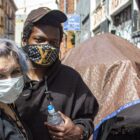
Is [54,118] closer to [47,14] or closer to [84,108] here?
[84,108]

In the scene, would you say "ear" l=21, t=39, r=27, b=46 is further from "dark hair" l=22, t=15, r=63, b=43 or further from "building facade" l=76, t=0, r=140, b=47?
"building facade" l=76, t=0, r=140, b=47

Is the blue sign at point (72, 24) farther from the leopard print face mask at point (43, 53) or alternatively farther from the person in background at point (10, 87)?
the person in background at point (10, 87)

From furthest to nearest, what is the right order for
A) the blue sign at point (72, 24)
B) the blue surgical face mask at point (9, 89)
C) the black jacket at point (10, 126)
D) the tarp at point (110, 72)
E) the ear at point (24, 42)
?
the blue sign at point (72, 24) < the tarp at point (110, 72) < the ear at point (24, 42) < the blue surgical face mask at point (9, 89) < the black jacket at point (10, 126)

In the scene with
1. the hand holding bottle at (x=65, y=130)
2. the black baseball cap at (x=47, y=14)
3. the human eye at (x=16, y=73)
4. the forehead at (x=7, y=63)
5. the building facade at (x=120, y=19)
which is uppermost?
the building facade at (x=120, y=19)

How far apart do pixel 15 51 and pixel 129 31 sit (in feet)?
45.9

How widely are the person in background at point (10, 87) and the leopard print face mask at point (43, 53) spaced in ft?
1.32

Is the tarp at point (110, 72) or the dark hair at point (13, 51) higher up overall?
the dark hair at point (13, 51)

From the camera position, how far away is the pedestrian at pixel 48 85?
3.01 metres

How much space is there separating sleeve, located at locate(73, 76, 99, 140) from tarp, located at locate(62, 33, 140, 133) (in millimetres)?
1314

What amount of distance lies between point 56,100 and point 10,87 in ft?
1.84

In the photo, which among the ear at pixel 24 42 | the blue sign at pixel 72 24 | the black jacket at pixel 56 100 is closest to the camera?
the black jacket at pixel 56 100

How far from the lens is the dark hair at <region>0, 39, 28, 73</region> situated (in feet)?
8.40

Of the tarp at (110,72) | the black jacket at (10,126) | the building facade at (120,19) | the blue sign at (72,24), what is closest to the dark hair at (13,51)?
the black jacket at (10,126)

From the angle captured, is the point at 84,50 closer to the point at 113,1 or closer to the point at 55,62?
the point at 55,62
